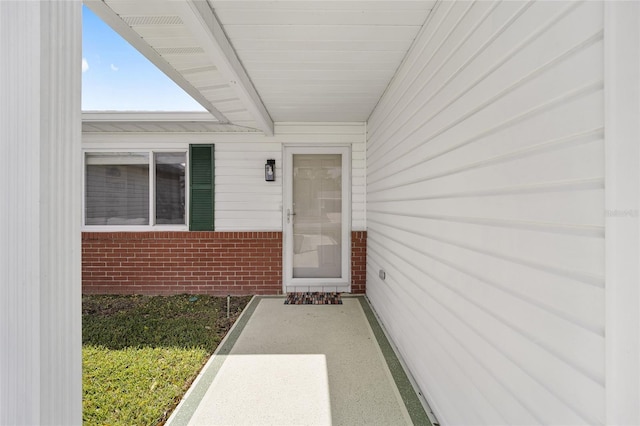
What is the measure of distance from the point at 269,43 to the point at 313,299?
3.28 meters

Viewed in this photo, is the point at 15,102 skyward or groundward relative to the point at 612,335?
skyward

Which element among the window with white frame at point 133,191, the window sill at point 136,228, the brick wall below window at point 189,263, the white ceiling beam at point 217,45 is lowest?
the brick wall below window at point 189,263

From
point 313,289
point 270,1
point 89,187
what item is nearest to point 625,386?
point 270,1

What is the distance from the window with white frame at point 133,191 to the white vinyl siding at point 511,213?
384 cm

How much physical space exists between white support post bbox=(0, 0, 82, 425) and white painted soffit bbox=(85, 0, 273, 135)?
1100mm

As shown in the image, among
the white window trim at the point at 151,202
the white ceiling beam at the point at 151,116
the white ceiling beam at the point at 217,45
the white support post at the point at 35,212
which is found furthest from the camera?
the white window trim at the point at 151,202

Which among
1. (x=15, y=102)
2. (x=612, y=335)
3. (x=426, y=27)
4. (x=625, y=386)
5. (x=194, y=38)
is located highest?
(x=426, y=27)

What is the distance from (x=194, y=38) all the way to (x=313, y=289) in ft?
11.8

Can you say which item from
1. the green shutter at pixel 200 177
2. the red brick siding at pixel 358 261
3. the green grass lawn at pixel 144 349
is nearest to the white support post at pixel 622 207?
the green grass lawn at pixel 144 349

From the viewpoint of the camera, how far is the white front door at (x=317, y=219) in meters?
4.44

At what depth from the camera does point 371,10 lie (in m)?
1.90

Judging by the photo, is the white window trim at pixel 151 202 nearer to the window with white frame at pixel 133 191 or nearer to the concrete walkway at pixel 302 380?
the window with white frame at pixel 133 191

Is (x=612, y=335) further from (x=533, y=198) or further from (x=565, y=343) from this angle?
(x=533, y=198)

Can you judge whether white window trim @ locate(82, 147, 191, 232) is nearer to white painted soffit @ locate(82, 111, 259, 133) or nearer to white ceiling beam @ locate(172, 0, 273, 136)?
white painted soffit @ locate(82, 111, 259, 133)
